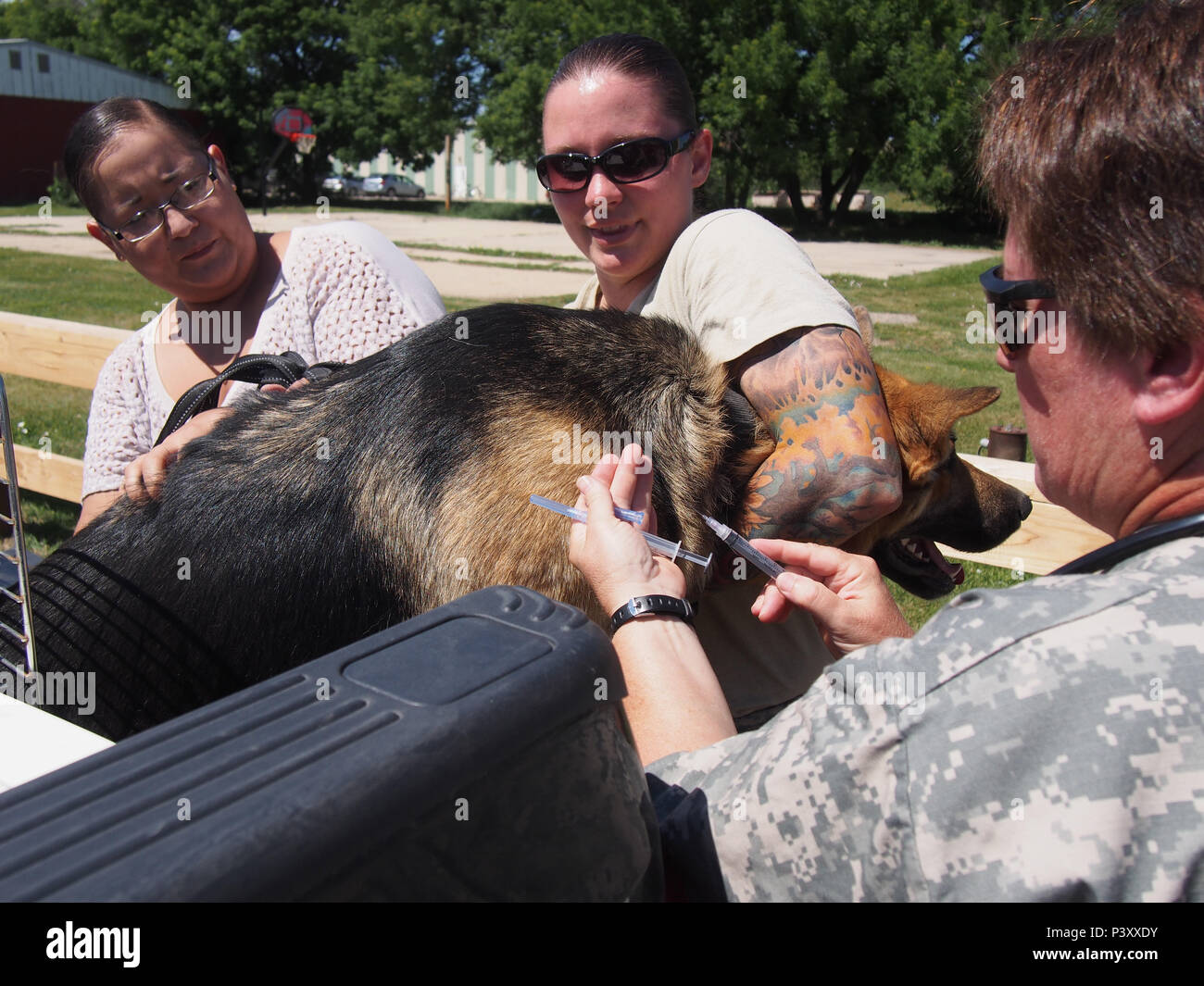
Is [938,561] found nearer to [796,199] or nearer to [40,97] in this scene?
[796,199]

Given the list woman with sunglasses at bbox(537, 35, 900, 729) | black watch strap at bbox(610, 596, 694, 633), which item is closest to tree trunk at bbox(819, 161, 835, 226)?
woman with sunglasses at bbox(537, 35, 900, 729)

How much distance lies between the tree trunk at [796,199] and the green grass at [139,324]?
10.9 metres

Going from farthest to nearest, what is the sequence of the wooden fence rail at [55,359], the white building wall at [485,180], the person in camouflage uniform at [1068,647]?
the white building wall at [485,180] < the wooden fence rail at [55,359] < the person in camouflage uniform at [1068,647]

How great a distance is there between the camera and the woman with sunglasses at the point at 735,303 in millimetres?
2355

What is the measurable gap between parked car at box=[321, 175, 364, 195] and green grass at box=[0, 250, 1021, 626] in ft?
104

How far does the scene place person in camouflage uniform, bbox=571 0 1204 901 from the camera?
3.37 ft

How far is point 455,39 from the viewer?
44562mm

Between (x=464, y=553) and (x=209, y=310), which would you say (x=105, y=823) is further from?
(x=209, y=310)

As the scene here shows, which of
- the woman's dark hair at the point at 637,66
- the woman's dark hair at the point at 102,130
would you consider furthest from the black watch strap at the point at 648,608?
the woman's dark hair at the point at 102,130

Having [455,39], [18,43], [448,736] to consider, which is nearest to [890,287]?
[448,736]

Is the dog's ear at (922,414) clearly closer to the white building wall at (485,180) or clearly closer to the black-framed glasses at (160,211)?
the black-framed glasses at (160,211)

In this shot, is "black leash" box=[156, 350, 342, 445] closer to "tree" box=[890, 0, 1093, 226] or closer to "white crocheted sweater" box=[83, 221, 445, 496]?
"white crocheted sweater" box=[83, 221, 445, 496]

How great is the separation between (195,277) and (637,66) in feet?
5.77
